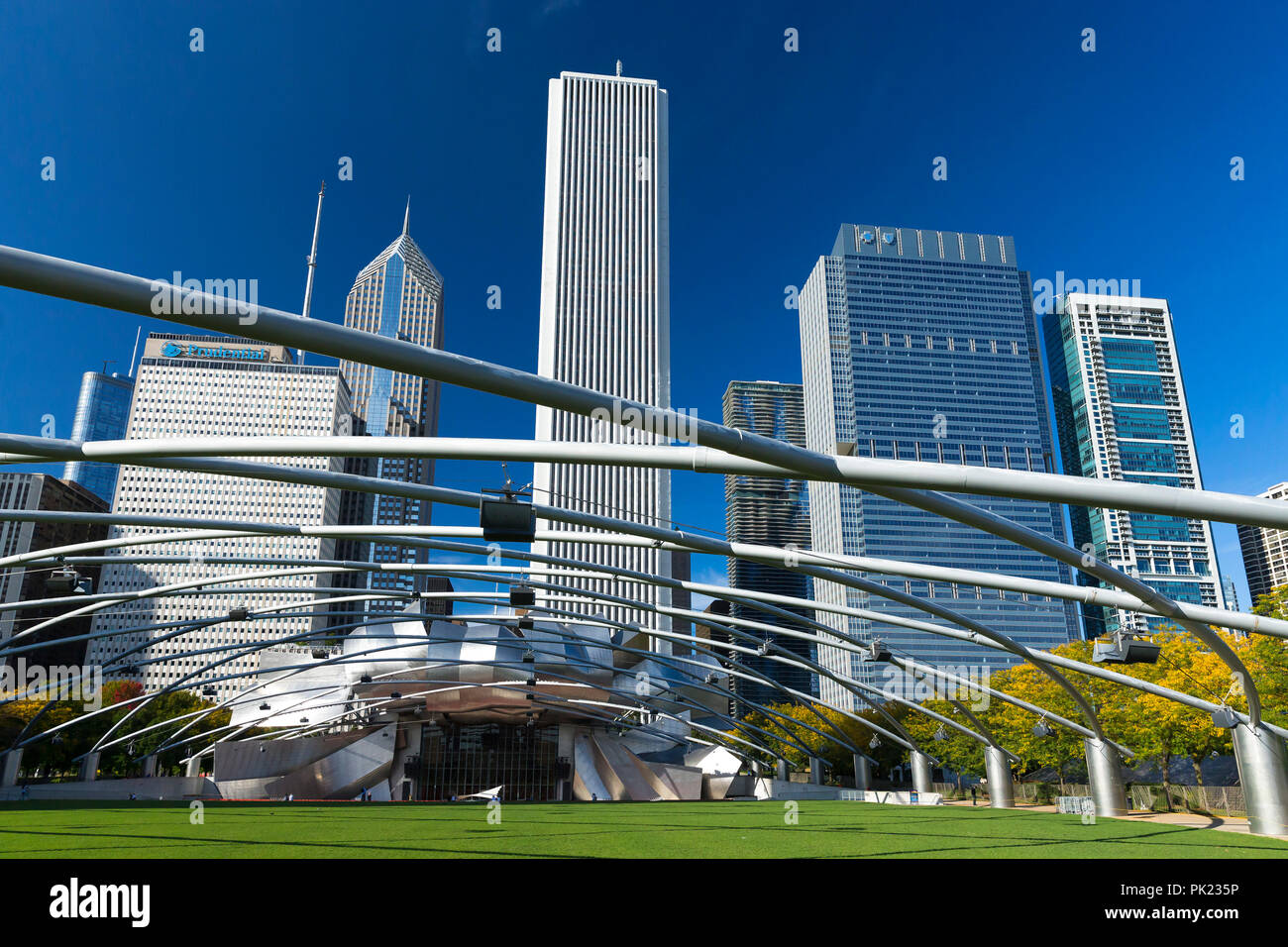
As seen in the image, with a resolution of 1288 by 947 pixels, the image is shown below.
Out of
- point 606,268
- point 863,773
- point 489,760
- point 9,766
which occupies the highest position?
point 606,268

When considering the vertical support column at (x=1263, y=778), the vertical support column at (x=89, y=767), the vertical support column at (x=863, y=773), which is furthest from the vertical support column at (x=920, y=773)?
the vertical support column at (x=89, y=767)

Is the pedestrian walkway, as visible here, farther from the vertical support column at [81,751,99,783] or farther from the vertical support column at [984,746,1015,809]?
the vertical support column at [81,751,99,783]

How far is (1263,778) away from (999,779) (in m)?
16.3

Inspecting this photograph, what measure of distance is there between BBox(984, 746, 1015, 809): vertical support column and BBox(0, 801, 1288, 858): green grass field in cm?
1276

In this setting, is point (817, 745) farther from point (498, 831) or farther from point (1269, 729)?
point (498, 831)

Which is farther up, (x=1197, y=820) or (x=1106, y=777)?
(x=1106, y=777)

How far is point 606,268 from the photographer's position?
169125 mm

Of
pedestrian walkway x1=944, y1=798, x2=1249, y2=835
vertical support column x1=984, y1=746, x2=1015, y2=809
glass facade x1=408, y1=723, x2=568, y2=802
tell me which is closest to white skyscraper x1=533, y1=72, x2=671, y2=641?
glass facade x1=408, y1=723, x2=568, y2=802

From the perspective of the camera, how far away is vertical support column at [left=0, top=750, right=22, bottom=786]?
4003 centimetres

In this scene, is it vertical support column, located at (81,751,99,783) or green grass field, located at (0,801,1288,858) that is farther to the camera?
vertical support column, located at (81,751,99,783)

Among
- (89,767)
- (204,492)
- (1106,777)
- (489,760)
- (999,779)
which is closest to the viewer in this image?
(1106,777)

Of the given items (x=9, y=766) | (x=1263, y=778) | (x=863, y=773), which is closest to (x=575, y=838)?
(x=1263, y=778)

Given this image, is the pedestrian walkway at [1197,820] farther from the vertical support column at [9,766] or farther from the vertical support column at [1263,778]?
the vertical support column at [9,766]

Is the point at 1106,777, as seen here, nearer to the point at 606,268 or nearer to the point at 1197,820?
the point at 1197,820
